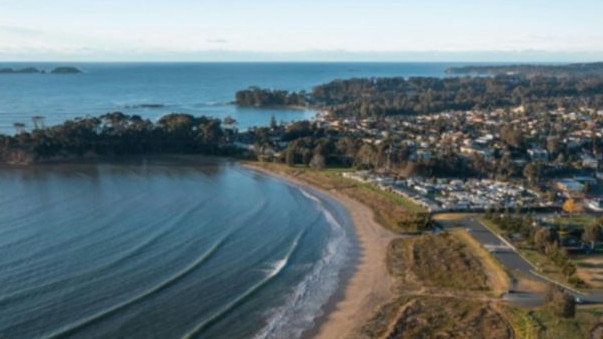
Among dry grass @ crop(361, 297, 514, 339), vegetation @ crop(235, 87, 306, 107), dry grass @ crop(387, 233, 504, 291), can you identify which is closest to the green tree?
dry grass @ crop(387, 233, 504, 291)

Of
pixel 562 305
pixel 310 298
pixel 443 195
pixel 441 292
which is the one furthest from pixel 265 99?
pixel 562 305

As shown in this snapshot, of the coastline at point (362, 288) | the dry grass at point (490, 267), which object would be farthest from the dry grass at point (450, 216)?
the coastline at point (362, 288)

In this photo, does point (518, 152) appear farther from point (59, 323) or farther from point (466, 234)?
point (59, 323)

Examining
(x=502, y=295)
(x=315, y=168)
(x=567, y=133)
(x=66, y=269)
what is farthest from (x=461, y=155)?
(x=66, y=269)

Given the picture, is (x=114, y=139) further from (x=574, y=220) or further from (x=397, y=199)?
(x=574, y=220)

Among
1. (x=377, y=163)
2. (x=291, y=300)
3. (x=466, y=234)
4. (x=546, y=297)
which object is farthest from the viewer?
(x=377, y=163)

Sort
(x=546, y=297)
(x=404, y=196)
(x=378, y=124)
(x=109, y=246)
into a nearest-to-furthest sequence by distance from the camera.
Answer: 1. (x=546, y=297)
2. (x=109, y=246)
3. (x=404, y=196)
4. (x=378, y=124)
